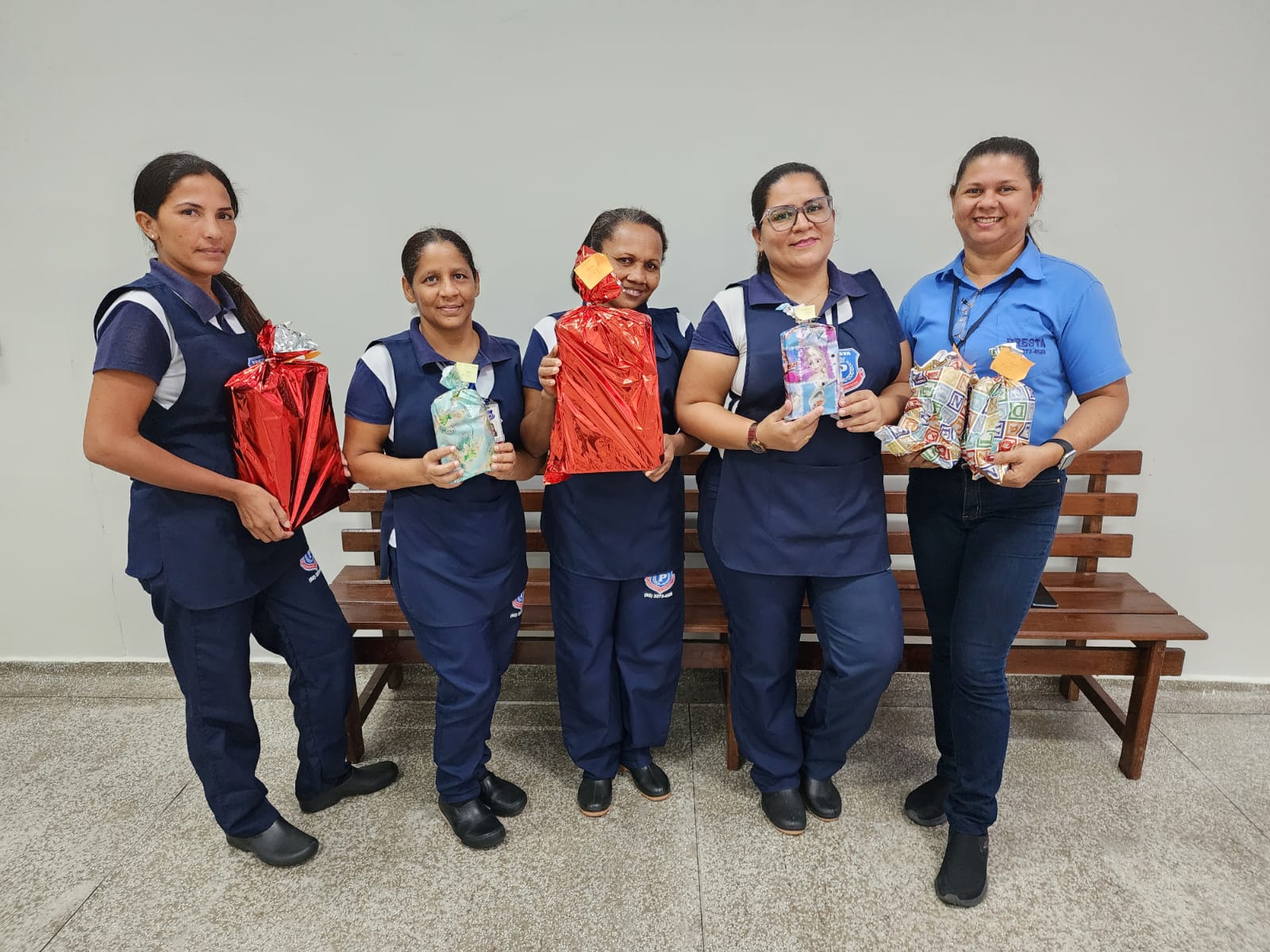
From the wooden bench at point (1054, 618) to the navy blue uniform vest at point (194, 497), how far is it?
67cm

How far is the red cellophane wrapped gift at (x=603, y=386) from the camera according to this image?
167 cm

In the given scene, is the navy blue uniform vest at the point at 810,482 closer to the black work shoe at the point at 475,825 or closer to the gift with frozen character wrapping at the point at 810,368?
the gift with frozen character wrapping at the point at 810,368

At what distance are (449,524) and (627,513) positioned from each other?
456 mm

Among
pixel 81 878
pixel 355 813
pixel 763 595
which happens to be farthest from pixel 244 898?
pixel 763 595

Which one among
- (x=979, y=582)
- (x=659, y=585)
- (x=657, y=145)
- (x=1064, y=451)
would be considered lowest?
(x=659, y=585)

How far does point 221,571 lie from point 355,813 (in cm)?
90

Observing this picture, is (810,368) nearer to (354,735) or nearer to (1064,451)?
(1064,451)

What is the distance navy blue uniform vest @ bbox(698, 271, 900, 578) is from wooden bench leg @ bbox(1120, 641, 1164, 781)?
1035 millimetres

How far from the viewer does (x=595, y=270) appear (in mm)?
1669

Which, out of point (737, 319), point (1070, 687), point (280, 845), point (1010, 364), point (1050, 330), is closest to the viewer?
point (1010, 364)

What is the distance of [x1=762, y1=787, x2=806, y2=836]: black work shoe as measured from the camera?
2.00 m

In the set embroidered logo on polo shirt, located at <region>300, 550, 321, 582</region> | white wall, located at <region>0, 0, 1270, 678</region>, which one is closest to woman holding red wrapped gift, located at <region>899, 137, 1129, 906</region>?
white wall, located at <region>0, 0, 1270, 678</region>

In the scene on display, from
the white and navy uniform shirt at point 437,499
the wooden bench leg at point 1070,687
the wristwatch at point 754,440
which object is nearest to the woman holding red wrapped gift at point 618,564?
the white and navy uniform shirt at point 437,499

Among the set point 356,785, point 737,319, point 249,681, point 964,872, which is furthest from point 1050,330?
point 356,785
